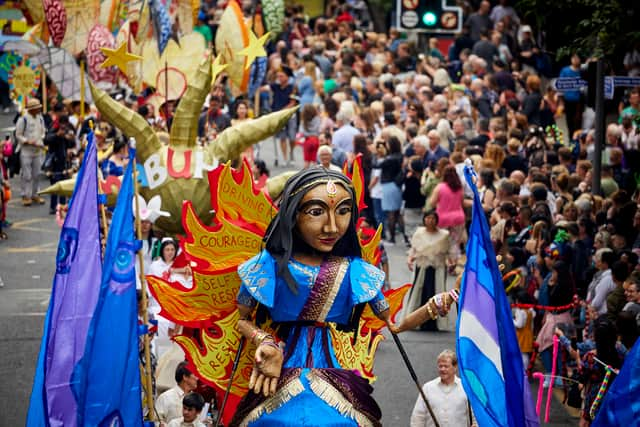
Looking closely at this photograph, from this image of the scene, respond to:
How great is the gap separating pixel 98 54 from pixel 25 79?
443cm

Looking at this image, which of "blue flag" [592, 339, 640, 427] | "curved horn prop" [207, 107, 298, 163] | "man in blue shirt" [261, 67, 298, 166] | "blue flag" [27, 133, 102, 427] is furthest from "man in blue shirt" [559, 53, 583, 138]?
"blue flag" [592, 339, 640, 427]

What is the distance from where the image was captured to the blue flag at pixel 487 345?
7.29 m

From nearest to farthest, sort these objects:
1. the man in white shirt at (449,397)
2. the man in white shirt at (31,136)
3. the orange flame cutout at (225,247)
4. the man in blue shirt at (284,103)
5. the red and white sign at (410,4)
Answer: the orange flame cutout at (225,247)
the man in white shirt at (449,397)
the red and white sign at (410,4)
the man in white shirt at (31,136)
the man in blue shirt at (284,103)

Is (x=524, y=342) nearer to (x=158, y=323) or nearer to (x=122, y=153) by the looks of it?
(x=158, y=323)

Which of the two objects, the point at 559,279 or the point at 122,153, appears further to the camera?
the point at 122,153

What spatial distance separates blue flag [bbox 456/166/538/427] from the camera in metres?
7.29

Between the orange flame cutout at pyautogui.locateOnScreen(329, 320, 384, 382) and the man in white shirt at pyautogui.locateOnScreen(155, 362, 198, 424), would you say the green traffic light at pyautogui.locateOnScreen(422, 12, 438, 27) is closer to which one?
the man in white shirt at pyautogui.locateOnScreen(155, 362, 198, 424)

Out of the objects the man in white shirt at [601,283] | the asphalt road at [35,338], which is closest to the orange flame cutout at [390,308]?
the asphalt road at [35,338]

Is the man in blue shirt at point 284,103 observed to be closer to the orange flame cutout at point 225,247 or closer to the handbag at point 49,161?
the handbag at point 49,161

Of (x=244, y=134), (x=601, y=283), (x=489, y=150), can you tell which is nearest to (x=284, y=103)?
(x=489, y=150)

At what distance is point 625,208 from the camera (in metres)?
13.3

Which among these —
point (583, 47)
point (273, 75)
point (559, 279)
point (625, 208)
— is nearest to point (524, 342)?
point (559, 279)

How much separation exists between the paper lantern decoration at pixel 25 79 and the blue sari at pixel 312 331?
55.4 feet

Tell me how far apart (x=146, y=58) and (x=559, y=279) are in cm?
604
